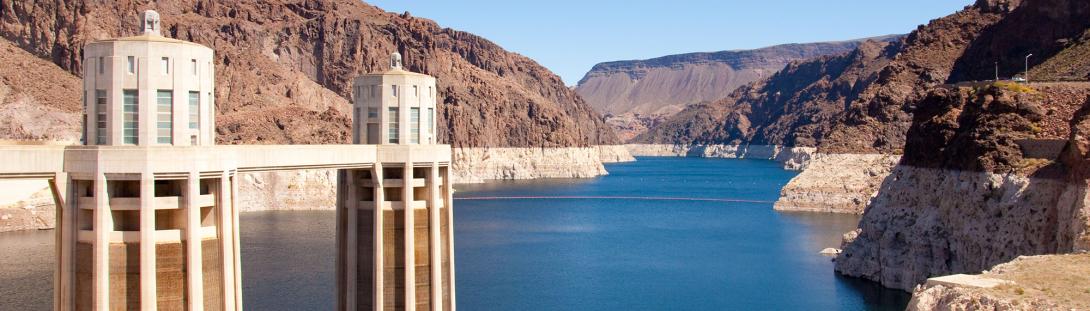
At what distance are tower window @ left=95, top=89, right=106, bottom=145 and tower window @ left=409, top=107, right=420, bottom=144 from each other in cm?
1145

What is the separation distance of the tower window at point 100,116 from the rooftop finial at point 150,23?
1.47 meters

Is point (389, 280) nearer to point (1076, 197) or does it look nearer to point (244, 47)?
point (1076, 197)

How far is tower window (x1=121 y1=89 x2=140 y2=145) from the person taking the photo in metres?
21.2

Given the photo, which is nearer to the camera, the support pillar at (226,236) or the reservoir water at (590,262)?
the support pillar at (226,236)

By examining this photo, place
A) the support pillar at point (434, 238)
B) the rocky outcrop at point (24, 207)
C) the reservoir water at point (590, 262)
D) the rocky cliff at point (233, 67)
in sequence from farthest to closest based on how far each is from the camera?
the rocky cliff at point (233, 67)
the rocky outcrop at point (24, 207)
the reservoir water at point (590, 262)
the support pillar at point (434, 238)

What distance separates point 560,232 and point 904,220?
46.8 meters

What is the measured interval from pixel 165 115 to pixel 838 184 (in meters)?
107

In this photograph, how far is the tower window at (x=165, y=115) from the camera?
21.4 metres

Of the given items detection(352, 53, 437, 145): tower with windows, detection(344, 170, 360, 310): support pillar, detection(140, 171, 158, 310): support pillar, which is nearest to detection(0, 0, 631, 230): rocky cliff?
detection(352, 53, 437, 145): tower with windows

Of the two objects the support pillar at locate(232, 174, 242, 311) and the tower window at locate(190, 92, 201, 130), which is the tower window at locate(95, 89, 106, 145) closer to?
the tower window at locate(190, 92, 201, 130)

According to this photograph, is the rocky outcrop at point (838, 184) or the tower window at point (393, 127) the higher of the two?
the tower window at point (393, 127)

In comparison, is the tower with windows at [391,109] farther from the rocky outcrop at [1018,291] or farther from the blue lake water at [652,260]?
the blue lake water at [652,260]

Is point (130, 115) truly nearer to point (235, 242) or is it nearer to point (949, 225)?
point (235, 242)

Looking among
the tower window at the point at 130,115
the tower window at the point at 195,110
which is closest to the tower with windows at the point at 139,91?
the tower window at the point at 130,115
